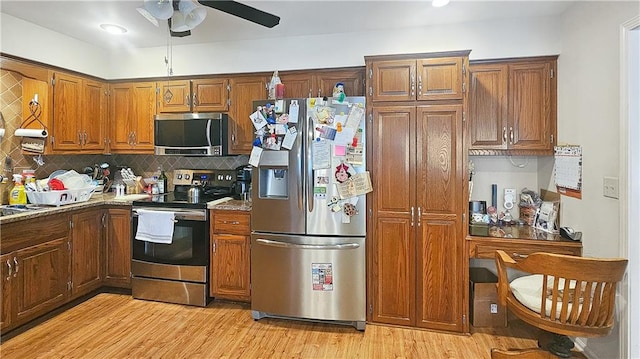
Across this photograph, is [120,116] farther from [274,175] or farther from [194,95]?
[274,175]

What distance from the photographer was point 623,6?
2.04 m

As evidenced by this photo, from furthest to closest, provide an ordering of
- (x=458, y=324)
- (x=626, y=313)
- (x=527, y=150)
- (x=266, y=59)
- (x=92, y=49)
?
(x=92, y=49), (x=266, y=59), (x=527, y=150), (x=458, y=324), (x=626, y=313)

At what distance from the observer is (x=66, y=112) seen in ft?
11.3

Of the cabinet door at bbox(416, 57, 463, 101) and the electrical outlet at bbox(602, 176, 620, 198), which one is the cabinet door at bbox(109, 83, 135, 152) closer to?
the cabinet door at bbox(416, 57, 463, 101)

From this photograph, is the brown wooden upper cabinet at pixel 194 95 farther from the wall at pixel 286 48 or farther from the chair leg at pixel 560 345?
the chair leg at pixel 560 345

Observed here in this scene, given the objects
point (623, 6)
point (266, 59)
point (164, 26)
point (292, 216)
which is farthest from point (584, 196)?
point (164, 26)

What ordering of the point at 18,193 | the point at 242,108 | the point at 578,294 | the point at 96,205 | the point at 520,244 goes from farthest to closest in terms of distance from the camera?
1. the point at 242,108
2. the point at 96,205
3. the point at 18,193
4. the point at 520,244
5. the point at 578,294

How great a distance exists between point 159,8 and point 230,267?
213 cm

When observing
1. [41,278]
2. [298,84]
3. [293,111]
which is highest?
[298,84]

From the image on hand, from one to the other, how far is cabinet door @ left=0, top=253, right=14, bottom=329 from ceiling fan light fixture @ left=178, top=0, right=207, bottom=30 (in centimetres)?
221

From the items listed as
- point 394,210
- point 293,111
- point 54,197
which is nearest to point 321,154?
point 293,111

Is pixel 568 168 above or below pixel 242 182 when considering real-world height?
above

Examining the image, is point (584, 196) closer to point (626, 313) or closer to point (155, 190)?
point (626, 313)

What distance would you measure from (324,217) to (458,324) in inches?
52.6
